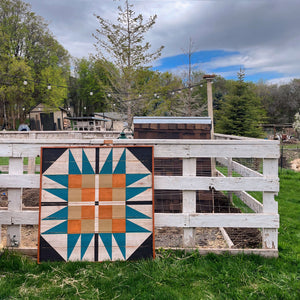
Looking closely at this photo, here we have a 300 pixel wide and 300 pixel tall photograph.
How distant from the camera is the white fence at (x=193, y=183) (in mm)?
3125

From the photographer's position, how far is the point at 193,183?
3.12 meters

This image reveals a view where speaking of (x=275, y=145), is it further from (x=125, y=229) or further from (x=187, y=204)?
(x=125, y=229)

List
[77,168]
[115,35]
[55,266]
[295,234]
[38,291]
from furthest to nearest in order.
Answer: [115,35], [295,234], [77,168], [55,266], [38,291]

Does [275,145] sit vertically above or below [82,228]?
above

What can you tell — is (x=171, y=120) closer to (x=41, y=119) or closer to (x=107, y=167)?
(x=107, y=167)

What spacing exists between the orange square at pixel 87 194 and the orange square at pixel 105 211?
15cm

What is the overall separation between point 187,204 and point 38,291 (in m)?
1.74

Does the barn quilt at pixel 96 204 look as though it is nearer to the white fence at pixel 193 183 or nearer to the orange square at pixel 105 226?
the orange square at pixel 105 226

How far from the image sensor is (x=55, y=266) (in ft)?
9.41

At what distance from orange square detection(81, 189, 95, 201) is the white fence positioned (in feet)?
1.83

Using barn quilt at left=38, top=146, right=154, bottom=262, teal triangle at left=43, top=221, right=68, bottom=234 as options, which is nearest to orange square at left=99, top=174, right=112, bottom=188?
barn quilt at left=38, top=146, right=154, bottom=262

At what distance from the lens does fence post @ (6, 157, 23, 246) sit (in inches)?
124

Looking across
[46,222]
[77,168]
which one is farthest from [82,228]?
[77,168]

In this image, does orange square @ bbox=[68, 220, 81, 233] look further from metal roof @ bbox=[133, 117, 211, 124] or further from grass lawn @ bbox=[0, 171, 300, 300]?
metal roof @ bbox=[133, 117, 211, 124]
